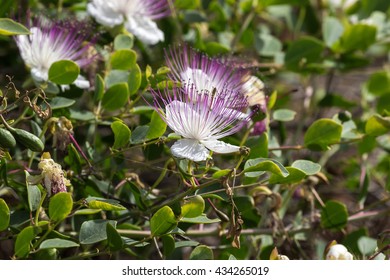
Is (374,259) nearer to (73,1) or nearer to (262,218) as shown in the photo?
(262,218)

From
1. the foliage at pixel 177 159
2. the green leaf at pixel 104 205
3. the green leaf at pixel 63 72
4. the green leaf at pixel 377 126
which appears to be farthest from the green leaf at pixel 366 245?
the green leaf at pixel 63 72

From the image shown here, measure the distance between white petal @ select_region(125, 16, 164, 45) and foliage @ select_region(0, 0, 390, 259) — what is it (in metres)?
0.03

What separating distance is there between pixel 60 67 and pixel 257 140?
0.48 meters

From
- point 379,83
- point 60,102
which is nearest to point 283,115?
point 60,102

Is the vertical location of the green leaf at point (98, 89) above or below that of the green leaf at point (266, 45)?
below

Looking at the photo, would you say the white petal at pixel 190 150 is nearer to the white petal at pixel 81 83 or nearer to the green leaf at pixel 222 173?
the green leaf at pixel 222 173

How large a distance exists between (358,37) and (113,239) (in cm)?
117

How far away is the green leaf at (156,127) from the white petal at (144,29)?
472 millimetres

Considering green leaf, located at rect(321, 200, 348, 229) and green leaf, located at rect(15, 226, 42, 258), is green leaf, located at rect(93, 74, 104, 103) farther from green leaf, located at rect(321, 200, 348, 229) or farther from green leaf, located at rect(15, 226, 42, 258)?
green leaf, located at rect(321, 200, 348, 229)

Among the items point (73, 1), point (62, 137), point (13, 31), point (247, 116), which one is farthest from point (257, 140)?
point (73, 1)

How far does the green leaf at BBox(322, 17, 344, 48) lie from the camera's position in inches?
91.7

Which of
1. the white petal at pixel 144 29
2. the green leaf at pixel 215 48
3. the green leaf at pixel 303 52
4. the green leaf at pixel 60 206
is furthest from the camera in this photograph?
the green leaf at pixel 303 52

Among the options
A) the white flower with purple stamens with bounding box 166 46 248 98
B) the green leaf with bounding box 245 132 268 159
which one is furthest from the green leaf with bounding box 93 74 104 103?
the green leaf with bounding box 245 132 268 159

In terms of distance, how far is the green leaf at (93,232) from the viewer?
1536 millimetres
